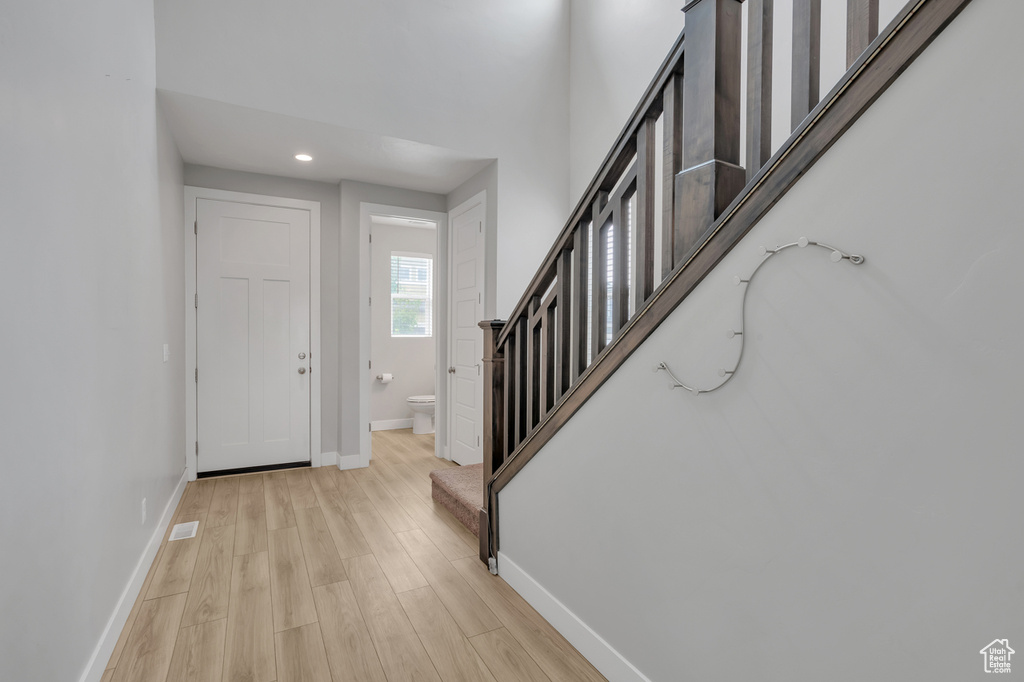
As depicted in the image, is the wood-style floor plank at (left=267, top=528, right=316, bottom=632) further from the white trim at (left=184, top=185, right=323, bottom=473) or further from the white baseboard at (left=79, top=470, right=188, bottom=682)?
the white trim at (left=184, top=185, right=323, bottom=473)

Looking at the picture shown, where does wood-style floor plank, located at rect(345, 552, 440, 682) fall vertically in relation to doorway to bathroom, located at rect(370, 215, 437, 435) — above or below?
below

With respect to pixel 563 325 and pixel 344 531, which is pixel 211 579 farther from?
pixel 563 325

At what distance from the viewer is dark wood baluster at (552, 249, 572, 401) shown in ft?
6.45

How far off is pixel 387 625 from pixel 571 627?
74 cm

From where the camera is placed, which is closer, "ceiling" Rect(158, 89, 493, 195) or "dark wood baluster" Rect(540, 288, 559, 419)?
"dark wood baluster" Rect(540, 288, 559, 419)

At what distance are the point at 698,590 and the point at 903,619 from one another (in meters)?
0.49

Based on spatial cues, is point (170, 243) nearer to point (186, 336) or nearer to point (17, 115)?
point (186, 336)

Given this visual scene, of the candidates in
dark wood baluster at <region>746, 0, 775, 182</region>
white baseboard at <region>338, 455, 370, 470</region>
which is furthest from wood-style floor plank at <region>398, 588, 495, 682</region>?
white baseboard at <region>338, 455, 370, 470</region>

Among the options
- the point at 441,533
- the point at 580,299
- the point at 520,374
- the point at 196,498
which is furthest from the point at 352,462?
the point at 580,299

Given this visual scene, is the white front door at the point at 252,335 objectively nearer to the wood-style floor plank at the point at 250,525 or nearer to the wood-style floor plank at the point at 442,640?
the wood-style floor plank at the point at 250,525

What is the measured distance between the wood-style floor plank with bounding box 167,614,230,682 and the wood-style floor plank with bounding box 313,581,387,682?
0.36m

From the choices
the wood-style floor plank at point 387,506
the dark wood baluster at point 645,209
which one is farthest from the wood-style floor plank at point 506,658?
the dark wood baluster at point 645,209

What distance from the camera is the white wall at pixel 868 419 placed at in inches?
30.8

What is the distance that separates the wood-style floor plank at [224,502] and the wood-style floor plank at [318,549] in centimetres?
41
